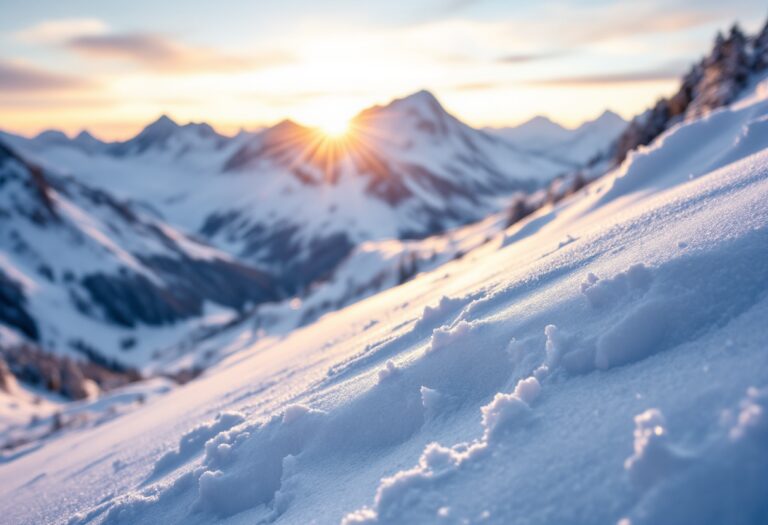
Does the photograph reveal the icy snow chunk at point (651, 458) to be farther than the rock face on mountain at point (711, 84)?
No

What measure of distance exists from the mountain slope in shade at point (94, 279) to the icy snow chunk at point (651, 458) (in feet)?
409

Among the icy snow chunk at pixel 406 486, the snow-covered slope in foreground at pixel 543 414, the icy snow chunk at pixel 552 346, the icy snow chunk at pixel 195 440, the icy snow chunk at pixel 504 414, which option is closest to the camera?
the snow-covered slope in foreground at pixel 543 414

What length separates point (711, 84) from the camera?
30703 mm

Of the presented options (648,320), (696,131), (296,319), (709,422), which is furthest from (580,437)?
(296,319)

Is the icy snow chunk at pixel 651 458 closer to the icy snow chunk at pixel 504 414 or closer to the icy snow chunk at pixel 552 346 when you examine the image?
the icy snow chunk at pixel 504 414

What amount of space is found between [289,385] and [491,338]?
3.59 m

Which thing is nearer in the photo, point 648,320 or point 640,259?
point 648,320

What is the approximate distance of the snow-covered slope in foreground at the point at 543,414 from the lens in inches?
106

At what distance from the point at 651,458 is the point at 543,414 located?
848mm

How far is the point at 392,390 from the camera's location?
478 cm

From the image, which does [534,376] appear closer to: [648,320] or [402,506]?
[648,320]

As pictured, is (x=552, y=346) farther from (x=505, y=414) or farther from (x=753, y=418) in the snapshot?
(x=753, y=418)

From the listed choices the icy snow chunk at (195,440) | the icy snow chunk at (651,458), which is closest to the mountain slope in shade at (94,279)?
the icy snow chunk at (195,440)

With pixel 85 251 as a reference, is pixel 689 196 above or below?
below
